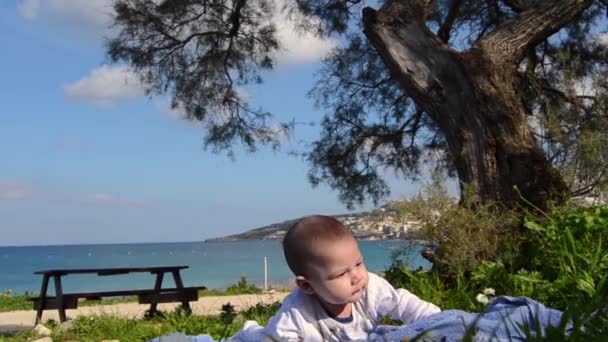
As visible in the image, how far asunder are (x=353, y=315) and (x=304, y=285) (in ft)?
0.89

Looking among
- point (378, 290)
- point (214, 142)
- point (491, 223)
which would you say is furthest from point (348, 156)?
point (378, 290)

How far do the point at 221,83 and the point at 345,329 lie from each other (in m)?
7.02

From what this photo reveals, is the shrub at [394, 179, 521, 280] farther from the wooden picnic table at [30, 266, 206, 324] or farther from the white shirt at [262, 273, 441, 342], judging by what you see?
the wooden picnic table at [30, 266, 206, 324]

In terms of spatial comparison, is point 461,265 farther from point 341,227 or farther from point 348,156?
point 348,156

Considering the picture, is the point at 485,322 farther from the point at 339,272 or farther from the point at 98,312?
the point at 98,312

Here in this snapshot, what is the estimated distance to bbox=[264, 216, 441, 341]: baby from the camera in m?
2.95

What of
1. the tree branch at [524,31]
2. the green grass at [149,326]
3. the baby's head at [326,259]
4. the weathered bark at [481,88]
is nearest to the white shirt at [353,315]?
the baby's head at [326,259]

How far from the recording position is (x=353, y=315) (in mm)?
3191

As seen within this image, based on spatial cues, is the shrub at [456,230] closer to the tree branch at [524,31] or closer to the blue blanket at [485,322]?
the tree branch at [524,31]

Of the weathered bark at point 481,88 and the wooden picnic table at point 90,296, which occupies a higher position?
the weathered bark at point 481,88

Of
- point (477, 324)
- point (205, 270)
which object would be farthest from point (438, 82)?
point (205, 270)

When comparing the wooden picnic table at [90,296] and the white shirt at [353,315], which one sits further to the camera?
the wooden picnic table at [90,296]

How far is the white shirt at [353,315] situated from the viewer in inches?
121

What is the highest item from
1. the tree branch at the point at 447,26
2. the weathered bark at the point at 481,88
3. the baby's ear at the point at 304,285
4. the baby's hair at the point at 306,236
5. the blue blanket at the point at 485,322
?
the tree branch at the point at 447,26
